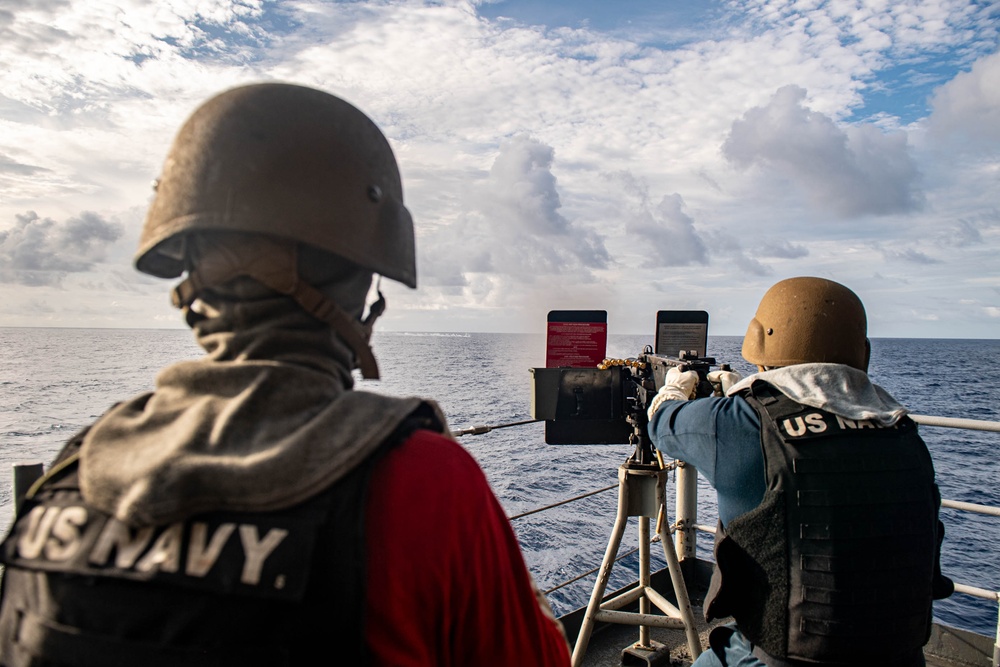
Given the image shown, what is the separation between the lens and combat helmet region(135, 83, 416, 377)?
126 centimetres

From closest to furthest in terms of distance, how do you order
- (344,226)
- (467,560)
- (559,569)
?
1. (467,560)
2. (344,226)
3. (559,569)

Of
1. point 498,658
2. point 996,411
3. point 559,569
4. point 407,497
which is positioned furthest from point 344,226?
point 996,411

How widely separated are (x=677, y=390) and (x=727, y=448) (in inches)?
23.0

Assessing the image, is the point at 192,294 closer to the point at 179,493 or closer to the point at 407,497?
the point at 179,493

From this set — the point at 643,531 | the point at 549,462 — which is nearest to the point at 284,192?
the point at 643,531

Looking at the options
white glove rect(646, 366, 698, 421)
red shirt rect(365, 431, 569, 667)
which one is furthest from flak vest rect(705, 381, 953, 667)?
red shirt rect(365, 431, 569, 667)

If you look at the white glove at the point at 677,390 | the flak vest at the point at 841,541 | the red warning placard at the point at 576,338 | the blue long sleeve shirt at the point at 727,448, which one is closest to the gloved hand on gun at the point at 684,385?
the white glove at the point at 677,390

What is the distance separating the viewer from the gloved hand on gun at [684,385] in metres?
2.94

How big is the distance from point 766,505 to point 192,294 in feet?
6.28

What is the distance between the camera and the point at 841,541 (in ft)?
7.11

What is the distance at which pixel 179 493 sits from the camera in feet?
3.16

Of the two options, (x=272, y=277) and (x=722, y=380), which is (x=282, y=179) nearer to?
(x=272, y=277)

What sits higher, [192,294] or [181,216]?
[181,216]

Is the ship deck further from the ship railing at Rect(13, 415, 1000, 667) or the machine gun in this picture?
the machine gun
